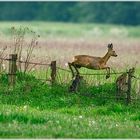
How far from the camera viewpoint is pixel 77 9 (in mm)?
94812

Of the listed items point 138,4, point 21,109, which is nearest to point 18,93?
point 21,109

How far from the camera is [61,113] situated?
55.2ft

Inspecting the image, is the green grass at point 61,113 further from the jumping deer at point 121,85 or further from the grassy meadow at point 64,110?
the jumping deer at point 121,85

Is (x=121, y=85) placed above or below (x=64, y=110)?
above

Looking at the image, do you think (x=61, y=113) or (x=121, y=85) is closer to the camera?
(x=61, y=113)

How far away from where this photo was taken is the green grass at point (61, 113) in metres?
14.0

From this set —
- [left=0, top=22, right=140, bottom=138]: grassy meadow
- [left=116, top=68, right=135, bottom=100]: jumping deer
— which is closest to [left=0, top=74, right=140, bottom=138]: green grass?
[left=0, top=22, right=140, bottom=138]: grassy meadow

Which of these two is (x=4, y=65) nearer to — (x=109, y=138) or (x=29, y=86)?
(x=29, y=86)

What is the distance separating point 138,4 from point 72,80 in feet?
216

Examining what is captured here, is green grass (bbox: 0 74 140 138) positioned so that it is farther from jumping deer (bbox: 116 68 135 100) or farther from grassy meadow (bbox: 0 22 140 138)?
jumping deer (bbox: 116 68 135 100)

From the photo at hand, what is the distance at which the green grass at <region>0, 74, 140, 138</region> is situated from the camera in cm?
1400

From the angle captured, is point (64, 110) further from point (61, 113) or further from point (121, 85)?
point (121, 85)

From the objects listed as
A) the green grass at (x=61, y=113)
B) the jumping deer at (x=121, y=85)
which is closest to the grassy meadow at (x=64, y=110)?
the green grass at (x=61, y=113)

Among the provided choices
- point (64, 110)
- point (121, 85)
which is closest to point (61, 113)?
point (64, 110)
